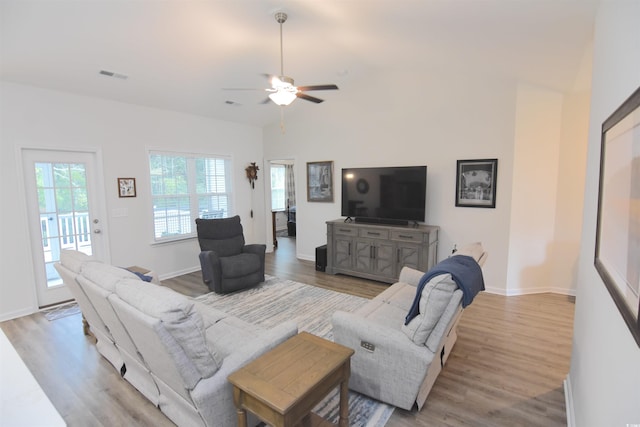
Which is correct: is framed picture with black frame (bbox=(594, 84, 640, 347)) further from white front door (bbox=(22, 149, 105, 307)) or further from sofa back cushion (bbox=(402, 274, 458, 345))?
white front door (bbox=(22, 149, 105, 307))

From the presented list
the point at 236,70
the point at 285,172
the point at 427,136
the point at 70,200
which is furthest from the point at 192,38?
the point at 285,172

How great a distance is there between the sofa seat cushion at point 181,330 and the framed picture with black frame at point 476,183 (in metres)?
3.97

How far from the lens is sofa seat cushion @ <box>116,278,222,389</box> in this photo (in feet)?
5.01

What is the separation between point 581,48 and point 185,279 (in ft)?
19.2

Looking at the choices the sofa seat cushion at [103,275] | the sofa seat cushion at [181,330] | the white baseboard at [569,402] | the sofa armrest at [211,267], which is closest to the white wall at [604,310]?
the white baseboard at [569,402]

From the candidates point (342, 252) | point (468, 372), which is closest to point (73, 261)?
point (468, 372)

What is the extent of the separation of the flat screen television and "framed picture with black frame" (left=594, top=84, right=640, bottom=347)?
2.98m

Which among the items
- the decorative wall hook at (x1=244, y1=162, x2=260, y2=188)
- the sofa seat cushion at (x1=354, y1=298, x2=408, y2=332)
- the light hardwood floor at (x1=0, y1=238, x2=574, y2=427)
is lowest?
the light hardwood floor at (x1=0, y1=238, x2=574, y2=427)

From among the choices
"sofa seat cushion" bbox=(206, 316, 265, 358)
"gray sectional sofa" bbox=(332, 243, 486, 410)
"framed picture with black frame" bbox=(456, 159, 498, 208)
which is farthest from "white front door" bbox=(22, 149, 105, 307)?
"framed picture with black frame" bbox=(456, 159, 498, 208)

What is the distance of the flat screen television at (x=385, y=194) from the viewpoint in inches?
180

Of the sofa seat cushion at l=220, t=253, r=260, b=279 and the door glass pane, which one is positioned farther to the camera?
the sofa seat cushion at l=220, t=253, r=260, b=279

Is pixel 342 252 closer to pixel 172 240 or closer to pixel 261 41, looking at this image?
pixel 172 240

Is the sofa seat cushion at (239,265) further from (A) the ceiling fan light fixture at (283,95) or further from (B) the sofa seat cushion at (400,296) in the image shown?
(A) the ceiling fan light fixture at (283,95)

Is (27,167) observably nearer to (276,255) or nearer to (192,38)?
(192,38)
